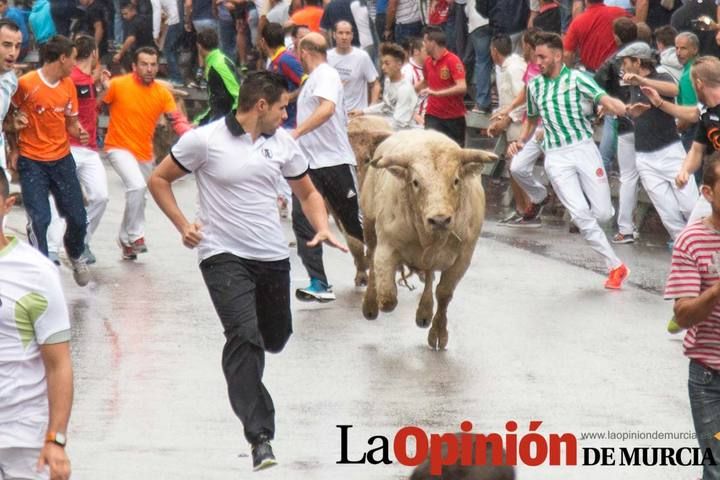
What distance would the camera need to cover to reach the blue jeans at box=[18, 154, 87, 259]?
507 inches

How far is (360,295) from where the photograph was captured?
13.3 metres

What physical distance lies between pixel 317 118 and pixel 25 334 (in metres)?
7.08

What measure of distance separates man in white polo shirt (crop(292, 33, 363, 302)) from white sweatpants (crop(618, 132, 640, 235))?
3907mm

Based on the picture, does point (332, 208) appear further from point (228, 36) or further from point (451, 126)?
point (228, 36)

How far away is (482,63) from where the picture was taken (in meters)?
19.5

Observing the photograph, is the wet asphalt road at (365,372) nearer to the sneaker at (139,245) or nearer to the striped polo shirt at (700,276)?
the sneaker at (139,245)

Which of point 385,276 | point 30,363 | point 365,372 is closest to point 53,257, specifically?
point 385,276

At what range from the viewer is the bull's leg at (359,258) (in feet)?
43.5

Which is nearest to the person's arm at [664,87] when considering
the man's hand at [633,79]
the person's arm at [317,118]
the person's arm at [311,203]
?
the man's hand at [633,79]

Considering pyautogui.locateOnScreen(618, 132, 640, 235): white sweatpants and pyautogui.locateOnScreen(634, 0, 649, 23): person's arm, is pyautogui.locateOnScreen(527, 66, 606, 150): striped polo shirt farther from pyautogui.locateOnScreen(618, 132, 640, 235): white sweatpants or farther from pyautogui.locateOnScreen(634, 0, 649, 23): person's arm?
pyautogui.locateOnScreen(634, 0, 649, 23): person's arm

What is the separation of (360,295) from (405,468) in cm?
526

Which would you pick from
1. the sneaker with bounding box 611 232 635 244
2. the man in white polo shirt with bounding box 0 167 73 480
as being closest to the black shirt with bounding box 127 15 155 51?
the sneaker with bounding box 611 232 635 244

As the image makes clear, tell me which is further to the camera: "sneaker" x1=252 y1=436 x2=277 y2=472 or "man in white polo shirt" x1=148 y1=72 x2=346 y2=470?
"man in white polo shirt" x1=148 y1=72 x2=346 y2=470

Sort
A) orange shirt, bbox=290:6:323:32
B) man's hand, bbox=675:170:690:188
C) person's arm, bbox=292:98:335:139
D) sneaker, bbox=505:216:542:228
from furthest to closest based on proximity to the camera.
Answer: orange shirt, bbox=290:6:323:32, sneaker, bbox=505:216:542:228, person's arm, bbox=292:98:335:139, man's hand, bbox=675:170:690:188
